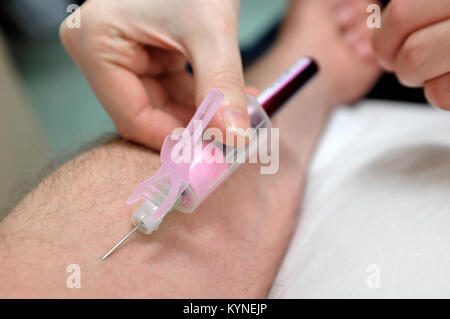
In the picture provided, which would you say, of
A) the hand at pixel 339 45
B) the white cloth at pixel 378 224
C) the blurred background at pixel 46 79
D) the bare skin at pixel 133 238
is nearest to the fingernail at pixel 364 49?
the hand at pixel 339 45

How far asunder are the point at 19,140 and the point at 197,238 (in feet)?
2.36

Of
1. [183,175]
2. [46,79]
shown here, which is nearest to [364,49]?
[183,175]

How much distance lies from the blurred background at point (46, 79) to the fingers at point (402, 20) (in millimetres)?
566

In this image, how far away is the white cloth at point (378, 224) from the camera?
50 cm

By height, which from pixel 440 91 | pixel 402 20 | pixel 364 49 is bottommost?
pixel 364 49

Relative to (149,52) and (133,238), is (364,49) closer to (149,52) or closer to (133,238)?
(149,52)

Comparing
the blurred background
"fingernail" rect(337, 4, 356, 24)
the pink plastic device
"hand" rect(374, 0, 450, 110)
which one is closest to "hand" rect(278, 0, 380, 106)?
"fingernail" rect(337, 4, 356, 24)

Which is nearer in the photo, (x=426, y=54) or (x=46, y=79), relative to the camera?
(x=426, y=54)

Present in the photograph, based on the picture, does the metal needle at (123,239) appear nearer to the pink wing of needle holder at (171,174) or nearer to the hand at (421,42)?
the pink wing of needle holder at (171,174)

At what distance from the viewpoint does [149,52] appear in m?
0.75

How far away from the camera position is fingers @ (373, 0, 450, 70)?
629 mm

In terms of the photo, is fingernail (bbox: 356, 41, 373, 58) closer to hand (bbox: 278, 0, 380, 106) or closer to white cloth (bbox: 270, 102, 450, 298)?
hand (bbox: 278, 0, 380, 106)

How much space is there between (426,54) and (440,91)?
0.07 meters

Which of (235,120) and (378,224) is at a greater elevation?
(235,120)
